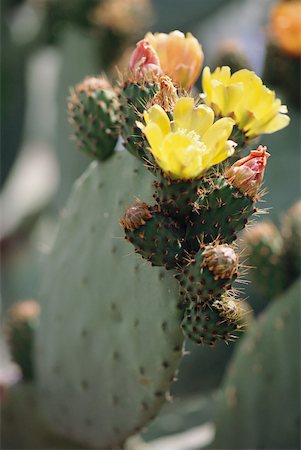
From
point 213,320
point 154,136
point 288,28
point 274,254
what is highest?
point 154,136

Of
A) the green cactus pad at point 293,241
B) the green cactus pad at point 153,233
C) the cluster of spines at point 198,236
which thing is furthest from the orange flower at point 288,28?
the green cactus pad at point 153,233

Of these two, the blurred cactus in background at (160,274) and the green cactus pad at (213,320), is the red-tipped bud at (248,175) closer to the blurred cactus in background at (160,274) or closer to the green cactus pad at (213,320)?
the blurred cactus in background at (160,274)

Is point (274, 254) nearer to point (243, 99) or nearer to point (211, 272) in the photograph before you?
point (243, 99)

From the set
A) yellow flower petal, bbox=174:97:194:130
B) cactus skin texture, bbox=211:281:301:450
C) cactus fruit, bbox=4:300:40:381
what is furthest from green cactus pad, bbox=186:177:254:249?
cactus fruit, bbox=4:300:40:381

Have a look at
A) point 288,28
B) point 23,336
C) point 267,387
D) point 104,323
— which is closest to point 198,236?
point 104,323

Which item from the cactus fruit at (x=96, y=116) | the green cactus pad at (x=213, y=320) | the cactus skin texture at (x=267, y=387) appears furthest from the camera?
the cactus skin texture at (x=267, y=387)

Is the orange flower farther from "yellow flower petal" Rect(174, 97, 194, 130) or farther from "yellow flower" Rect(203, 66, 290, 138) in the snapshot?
"yellow flower petal" Rect(174, 97, 194, 130)
